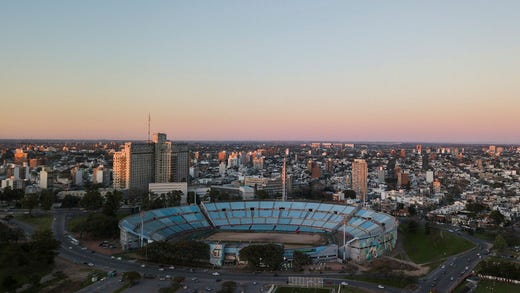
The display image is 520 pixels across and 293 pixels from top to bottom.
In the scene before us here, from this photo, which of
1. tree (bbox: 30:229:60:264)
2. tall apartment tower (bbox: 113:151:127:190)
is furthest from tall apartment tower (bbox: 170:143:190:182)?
tree (bbox: 30:229:60:264)

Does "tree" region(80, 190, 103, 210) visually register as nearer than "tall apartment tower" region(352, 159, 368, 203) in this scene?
Yes

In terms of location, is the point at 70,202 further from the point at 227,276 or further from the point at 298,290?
the point at 298,290

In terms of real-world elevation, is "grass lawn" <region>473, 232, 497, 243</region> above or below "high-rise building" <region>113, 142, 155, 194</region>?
below

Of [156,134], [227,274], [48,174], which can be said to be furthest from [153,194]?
[227,274]

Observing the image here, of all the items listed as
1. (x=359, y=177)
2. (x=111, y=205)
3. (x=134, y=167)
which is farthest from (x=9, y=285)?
(x=359, y=177)

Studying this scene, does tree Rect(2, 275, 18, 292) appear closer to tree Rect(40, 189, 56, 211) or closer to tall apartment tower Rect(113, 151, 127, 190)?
tree Rect(40, 189, 56, 211)

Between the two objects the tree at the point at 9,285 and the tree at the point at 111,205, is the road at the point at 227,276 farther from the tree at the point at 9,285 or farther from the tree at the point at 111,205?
the tree at the point at 111,205
